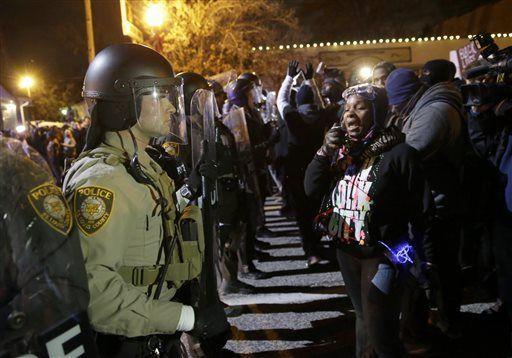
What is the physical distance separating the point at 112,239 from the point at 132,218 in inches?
5.4

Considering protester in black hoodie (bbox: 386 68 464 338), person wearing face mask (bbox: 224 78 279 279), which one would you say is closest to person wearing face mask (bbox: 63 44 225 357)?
protester in black hoodie (bbox: 386 68 464 338)

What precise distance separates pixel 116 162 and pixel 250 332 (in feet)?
10.5

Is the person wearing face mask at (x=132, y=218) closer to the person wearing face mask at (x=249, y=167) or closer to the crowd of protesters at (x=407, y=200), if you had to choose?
the crowd of protesters at (x=407, y=200)

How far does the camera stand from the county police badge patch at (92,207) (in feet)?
6.42

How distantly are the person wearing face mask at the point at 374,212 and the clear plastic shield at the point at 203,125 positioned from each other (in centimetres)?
74

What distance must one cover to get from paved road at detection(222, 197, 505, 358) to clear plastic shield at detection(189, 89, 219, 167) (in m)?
1.93

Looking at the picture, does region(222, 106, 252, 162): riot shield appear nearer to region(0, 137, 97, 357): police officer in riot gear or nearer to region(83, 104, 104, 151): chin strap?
region(83, 104, 104, 151): chin strap

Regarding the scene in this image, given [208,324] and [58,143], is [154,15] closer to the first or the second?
[58,143]

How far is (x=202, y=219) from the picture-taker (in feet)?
8.46

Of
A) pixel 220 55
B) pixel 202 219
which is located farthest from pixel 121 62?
pixel 220 55

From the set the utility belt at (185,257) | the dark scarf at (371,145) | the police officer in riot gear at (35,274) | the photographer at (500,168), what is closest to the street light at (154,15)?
the photographer at (500,168)

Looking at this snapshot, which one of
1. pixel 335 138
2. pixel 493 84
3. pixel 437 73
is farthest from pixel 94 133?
pixel 437 73

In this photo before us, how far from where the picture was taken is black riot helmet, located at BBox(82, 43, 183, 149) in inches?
94.2

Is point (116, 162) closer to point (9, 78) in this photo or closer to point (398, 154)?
point (398, 154)
